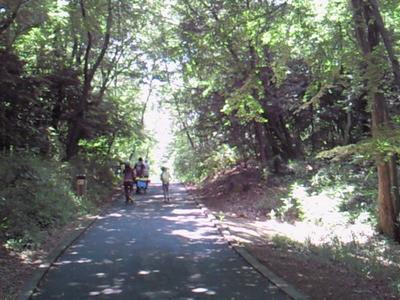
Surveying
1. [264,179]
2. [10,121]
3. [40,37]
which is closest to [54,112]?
[40,37]

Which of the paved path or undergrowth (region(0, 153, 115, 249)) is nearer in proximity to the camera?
the paved path

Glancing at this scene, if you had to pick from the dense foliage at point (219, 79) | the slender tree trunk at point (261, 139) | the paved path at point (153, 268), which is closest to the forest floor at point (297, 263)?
the paved path at point (153, 268)

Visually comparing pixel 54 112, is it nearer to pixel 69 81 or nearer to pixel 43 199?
pixel 69 81

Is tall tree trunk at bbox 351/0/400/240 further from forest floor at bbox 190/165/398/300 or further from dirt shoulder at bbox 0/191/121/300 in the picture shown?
dirt shoulder at bbox 0/191/121/300

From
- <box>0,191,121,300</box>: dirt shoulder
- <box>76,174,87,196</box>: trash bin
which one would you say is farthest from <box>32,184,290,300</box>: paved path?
<box>76,174,87,196</box>: trash bin

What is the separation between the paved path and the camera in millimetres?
5883

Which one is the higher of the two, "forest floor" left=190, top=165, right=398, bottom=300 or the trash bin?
the trash bin

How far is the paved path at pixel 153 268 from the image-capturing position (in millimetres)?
5883

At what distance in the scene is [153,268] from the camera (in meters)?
7.21

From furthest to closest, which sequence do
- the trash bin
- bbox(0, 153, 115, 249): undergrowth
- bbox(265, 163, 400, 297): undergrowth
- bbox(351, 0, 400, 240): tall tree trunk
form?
the trash bin → bbox(351, 0, 400, 240): tall tree trunk → bbox(0, 153, 115, 249): undergrowth → bbox(265, 163, 400, 297): undergrowth

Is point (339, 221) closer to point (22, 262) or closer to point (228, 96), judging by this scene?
point (228, 96)

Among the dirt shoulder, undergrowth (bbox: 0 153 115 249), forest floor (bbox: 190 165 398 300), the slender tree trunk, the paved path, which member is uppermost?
the slender tree trunk

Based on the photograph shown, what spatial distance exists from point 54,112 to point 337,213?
14.3m

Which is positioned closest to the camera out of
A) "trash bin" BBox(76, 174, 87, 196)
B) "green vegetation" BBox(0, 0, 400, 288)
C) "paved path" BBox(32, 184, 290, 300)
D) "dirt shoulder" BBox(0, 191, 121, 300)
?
"paved path" BBox(32, 184, 290, 300)
